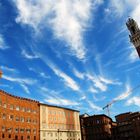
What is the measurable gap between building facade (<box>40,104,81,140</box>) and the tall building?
42669 mm

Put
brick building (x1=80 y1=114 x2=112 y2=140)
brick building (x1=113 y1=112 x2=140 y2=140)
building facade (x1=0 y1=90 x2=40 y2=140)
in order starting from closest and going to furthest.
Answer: building facade (x1=0 y1=90 x2=40 y2=140)
brick building (x1=113 y1=112 x2=140 y2=140)
brick building (x1=80 y1=114 x2=112 y2=140)

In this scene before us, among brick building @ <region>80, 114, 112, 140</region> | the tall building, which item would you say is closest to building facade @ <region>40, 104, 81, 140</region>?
brick building @ <region>80, 114, 112, 140</region>

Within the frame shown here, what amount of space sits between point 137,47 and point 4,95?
173 feet

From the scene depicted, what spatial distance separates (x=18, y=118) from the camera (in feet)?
237

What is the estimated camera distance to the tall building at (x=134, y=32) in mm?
81287

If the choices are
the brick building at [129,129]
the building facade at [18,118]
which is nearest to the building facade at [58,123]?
the building facade at [18,118]

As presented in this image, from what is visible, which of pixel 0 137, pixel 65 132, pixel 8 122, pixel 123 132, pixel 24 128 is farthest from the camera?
pixel 123 132

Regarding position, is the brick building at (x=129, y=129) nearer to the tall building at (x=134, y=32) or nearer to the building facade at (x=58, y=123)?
the building facade at (x=58, y=123)

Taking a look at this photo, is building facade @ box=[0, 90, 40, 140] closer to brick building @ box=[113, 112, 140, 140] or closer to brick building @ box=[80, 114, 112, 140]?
brick building @ box=[80, 114, 112, 140]

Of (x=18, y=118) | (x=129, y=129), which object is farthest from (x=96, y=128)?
(x=18, y=118)

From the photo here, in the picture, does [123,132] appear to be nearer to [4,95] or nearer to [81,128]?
[81,128]

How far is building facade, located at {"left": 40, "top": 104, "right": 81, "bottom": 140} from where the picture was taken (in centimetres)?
8253

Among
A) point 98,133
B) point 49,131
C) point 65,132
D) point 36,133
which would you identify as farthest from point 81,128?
point 36,133

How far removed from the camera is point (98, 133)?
105 m
